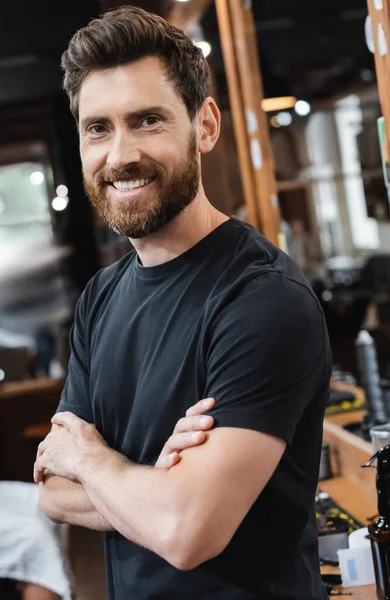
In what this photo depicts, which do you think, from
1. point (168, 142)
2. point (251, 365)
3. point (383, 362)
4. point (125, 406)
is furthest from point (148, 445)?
point (383, 362)

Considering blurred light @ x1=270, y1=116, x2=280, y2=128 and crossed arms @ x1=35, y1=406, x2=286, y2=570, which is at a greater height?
blurred light @ x1=270, y1=116, x2=280, y2=128

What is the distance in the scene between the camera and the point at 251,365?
1.25 metres

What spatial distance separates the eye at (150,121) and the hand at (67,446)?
21.3 inches

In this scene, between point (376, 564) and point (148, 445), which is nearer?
point (148, 445)

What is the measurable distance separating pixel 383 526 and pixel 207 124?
0.80m

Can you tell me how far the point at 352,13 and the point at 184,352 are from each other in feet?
9.72

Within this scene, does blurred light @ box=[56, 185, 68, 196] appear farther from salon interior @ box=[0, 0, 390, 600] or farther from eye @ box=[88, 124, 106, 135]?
eye @ box=[88, 124, 106, 135]

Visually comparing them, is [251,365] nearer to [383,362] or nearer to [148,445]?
[148,445]

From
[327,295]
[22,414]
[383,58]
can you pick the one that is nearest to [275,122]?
[327,295]

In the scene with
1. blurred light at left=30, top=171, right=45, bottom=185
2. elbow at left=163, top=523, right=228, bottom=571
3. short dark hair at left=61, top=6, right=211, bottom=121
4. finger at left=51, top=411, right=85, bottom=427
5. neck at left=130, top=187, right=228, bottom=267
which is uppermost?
blurred light at left=30, top=171, right=45, bottom=185

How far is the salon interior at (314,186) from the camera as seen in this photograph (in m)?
2.22

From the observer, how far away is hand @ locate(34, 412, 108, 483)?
1461 millimetres

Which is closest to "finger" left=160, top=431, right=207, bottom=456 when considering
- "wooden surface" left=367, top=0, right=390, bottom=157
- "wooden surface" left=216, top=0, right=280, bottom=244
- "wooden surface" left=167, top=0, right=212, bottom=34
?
"wooden surface" left=367, top=0, right=390, bottom=157

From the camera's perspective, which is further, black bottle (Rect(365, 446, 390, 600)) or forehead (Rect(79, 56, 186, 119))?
black bottle (Rect(365, 446, 390, 600))
